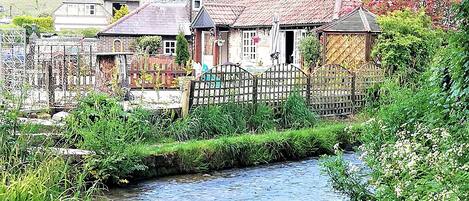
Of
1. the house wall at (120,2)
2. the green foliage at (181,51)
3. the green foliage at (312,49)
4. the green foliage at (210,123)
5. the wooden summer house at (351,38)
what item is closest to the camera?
Result: the green foliage at (210,123)

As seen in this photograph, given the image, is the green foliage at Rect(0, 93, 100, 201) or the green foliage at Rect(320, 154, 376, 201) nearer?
the green foliage at Rect(0, 93, 100, 201)

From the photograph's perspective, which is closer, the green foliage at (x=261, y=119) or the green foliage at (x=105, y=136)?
the green foliage at (x=105, y=136)

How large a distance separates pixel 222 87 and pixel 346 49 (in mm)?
7109

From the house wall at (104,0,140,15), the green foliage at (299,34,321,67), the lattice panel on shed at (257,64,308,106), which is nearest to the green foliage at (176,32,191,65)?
the green foliage at (299,34,321,67)

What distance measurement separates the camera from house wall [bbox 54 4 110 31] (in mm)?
65188

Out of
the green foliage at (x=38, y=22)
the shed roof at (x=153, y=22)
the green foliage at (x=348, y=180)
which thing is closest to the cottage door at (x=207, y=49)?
the shed roof at (x=153, y=22)

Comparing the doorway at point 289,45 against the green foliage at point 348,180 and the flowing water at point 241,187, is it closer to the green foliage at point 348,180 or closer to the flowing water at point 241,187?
the flowing water at point 241,187

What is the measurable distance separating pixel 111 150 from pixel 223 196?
169 cm

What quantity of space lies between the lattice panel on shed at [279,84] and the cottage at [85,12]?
2011 inches

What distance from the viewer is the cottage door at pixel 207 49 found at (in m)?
28.5

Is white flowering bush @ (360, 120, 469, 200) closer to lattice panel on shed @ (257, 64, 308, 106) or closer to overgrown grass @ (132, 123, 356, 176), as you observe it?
overgrown grass @ (132, 123, 356, 176)

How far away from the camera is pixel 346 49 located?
19.7m

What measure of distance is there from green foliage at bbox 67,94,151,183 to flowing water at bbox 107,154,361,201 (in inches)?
11.9

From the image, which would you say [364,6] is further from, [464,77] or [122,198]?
[464,77]
